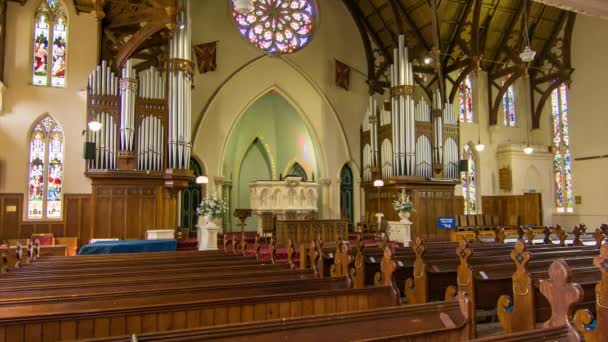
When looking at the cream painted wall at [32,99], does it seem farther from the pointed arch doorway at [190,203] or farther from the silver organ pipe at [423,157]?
the silver organ pipe at [423,157]

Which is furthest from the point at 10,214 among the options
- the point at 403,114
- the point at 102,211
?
the point at 403,114

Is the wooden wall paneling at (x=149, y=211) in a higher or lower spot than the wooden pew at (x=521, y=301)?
higher

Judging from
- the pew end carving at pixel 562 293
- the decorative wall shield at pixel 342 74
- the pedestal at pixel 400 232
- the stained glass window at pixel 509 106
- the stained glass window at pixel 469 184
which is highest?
the decorative wall shield at pixel 342 74

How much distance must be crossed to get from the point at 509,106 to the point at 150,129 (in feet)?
48.2

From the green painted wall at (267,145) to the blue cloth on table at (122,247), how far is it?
27.3 ft

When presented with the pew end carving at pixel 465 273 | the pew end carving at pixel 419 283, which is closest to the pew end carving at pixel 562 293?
the pew end carving at pixel 465 273

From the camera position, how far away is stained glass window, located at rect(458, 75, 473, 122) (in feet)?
57.6

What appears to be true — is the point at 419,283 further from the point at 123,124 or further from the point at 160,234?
the point at 123,124

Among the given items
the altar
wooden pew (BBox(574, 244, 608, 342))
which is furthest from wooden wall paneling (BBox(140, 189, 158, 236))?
wooden pew (BBox(574, 244, 608, 342))

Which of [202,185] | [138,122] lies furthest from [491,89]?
[138,122]

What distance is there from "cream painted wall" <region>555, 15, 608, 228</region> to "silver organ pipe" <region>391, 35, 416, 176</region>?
7.12 m

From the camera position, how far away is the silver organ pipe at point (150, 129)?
11.5 m

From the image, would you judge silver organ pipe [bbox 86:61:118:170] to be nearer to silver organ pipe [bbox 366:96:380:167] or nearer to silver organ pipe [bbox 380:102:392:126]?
silver organ pipe [bbox 366:96:380:167]

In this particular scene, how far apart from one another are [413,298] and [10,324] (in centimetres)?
329
